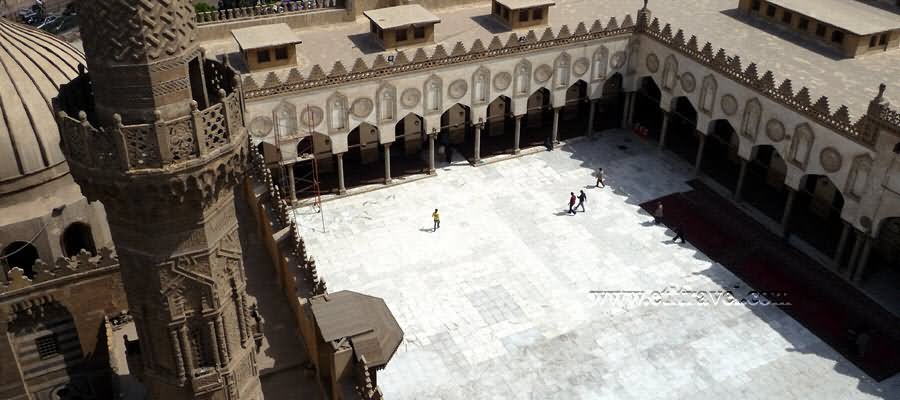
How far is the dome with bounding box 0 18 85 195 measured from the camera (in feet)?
61.4

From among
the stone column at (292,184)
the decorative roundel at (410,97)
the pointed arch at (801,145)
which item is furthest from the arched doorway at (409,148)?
the pointed arch at (801,145)

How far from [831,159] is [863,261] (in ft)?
14.7

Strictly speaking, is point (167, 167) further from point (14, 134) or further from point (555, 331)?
point (555, 331)

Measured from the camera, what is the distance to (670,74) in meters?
40.8

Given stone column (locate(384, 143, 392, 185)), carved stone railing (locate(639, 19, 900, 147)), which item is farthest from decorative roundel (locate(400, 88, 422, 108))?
carved stone railing (locate(639, 19, 900, 147))

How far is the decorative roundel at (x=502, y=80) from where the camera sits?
4003 cm

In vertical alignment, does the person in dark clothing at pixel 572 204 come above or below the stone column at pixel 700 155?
below

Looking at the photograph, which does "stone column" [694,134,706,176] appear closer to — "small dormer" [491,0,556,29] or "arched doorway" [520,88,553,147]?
"arched doorway" [520,88,553,147]

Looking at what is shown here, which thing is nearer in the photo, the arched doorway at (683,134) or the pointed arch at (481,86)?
the pointed arch at (481,86)

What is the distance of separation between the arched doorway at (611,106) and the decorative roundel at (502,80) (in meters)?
7.96

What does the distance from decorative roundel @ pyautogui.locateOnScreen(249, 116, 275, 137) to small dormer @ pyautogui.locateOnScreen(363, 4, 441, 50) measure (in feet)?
24.4

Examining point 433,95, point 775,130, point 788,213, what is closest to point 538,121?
point 433,95

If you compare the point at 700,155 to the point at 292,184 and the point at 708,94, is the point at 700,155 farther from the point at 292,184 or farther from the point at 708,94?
the point at 292,184

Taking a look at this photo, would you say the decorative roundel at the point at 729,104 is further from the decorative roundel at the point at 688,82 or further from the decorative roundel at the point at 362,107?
the decorative roundel at the point at 362,107
